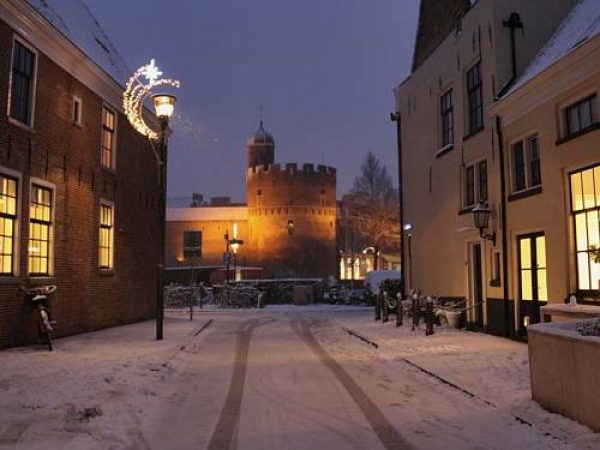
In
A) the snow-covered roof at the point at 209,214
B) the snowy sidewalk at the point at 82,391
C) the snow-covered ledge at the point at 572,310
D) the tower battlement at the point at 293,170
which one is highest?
the tower battlement at the point at 293,170

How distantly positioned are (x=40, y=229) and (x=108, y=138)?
4.96m

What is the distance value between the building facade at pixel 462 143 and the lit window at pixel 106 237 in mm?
9631

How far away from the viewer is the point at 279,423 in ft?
23.4

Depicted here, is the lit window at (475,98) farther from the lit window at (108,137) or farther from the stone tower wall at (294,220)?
the stone tower wall at (294,220)

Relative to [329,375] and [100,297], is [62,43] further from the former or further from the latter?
[329,375]

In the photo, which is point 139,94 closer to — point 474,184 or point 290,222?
point 474,184

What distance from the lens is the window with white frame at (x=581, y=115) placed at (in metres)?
12.1

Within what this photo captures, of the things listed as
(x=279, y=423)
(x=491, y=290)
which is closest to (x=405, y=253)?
(x=491, y=290)

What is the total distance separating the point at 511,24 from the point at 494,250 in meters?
5.37

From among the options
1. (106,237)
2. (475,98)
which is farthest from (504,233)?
(106,237)

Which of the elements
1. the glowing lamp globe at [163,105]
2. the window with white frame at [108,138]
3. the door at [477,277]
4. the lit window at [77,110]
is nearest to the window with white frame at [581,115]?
the door at [477,277]

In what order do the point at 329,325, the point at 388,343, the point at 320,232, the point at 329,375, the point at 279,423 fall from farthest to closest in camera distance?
the point at 320,232, the point at 329,325, the point at 388,343, the point at 329,375, the point at 279,423

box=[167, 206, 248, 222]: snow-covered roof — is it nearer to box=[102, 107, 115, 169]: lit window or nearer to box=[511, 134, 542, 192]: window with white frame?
box=[102, 107, 115, 169]: lit window

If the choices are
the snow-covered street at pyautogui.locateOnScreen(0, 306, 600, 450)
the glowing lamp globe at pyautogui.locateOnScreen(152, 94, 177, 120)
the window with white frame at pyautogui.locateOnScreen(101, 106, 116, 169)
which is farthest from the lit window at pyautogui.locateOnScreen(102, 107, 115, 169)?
the snow-covered street at pyautogui.locateOnScreen(0, 306, 600, 450)
